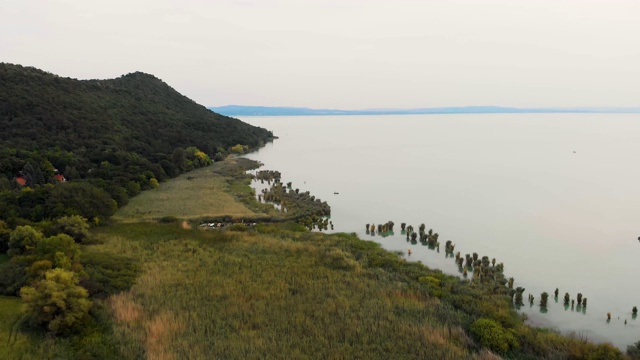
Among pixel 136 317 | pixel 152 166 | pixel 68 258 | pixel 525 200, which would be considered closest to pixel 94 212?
pixel 68 258

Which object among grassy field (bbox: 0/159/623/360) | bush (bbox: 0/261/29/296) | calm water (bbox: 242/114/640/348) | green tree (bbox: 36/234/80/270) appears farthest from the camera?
calm water (bbox: 242/114/640/348)

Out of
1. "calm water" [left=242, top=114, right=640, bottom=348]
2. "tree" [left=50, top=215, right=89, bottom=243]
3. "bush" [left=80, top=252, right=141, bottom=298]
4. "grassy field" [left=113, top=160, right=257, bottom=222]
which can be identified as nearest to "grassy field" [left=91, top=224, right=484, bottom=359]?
"bush" [left=80, top=252, right=141, bottom=298]

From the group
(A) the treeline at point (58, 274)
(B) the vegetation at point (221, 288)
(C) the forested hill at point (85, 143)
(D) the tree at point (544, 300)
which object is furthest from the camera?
(C) the forested hill at point (85, 143)

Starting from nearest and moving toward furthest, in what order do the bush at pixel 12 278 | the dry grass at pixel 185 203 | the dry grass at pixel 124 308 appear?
1. the dry grass at pixel 124 308
2. the bush at pixel 12 278
3. the dry grass at pixel 185 203

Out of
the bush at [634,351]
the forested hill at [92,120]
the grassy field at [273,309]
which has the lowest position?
the bush at [634,351]

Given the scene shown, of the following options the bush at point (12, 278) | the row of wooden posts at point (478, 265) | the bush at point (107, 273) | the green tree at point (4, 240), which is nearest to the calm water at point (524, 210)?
the row of wooden posts at point (478, 265)

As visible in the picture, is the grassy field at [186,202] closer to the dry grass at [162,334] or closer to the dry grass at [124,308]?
the dry grass at [124,308]

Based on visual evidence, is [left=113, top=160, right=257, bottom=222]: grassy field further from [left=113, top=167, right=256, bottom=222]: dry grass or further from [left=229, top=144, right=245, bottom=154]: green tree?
[left=229, top=144, right=245, bottom=154]: green tree
